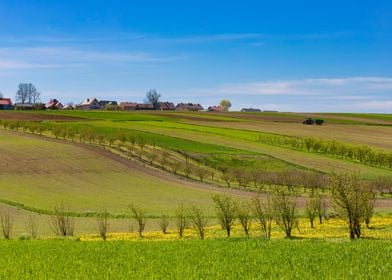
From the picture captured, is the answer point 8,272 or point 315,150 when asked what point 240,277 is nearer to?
point 8,272

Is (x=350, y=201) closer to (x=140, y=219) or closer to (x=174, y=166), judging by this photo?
(x=140, y=219)

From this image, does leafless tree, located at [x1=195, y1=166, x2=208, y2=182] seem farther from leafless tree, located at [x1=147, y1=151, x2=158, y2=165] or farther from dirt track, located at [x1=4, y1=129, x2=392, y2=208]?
leafless tree, located at [x1=147, y1=151, x2=158, y2=165]

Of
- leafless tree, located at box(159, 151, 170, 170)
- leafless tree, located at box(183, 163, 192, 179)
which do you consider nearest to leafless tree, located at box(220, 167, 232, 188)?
leafless tree, located at box(183, 163, 192, 179)

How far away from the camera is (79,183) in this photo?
244 ft

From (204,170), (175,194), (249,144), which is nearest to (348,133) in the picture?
(249,144)

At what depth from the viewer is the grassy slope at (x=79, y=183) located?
62.9m

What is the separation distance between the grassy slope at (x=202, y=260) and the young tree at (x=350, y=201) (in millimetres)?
7655

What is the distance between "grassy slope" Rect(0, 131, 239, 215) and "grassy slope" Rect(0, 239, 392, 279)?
92.2 ft

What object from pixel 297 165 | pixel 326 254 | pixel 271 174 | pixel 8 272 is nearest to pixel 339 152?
pixel 297 165

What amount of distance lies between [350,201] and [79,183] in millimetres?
44987

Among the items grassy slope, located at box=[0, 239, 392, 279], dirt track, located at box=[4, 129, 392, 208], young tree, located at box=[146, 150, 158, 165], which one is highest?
grassy slope, located at box=[0, 239, 392, 279]

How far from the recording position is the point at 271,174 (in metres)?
84.1

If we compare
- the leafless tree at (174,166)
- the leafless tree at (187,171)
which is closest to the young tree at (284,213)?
the leafless tree at (187,171)

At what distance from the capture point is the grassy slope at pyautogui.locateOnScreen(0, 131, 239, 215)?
6294 cm
